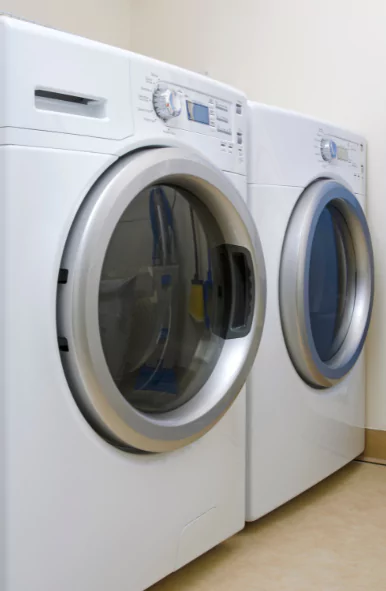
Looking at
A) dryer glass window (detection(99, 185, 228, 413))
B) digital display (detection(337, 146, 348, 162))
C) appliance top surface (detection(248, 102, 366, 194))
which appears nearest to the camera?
dryer glass window (detection(99, 185, 228, 413))

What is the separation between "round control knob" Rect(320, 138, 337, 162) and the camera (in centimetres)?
170

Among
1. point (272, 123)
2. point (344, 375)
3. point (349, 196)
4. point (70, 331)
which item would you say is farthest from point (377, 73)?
point (70, 331)

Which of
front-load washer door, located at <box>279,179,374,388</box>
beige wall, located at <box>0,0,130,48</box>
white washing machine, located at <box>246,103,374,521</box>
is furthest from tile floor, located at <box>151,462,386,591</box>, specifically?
beige wall, located at <box>0,0,130,48</box>

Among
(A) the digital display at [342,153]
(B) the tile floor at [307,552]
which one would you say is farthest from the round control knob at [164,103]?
(B) the tile floor at [307,552]

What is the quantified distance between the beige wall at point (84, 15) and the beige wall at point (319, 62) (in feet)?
0.89

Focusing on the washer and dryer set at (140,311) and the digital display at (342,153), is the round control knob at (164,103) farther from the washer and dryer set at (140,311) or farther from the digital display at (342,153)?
the digital display at (342,153)

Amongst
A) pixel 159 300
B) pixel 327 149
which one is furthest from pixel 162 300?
pixel 327 149

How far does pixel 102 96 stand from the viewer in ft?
3.42

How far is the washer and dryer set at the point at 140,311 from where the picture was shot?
95cm

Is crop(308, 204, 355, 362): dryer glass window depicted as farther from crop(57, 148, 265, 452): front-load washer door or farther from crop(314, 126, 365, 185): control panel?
crop(57, 148, 265, 452): front-load washer door

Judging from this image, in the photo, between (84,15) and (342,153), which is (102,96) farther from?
(84,15)

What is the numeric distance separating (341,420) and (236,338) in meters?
0.66

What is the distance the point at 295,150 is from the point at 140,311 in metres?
0.67

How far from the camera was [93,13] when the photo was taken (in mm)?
2387
